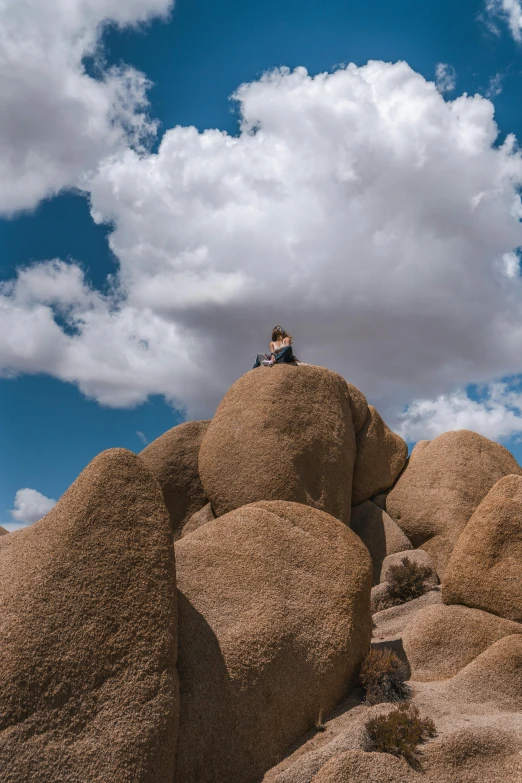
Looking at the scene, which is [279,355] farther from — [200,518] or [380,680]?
[380,680]

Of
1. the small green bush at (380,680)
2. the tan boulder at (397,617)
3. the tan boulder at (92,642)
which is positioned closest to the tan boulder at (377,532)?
the tan boulder at (397,617)

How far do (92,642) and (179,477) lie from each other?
982 cm

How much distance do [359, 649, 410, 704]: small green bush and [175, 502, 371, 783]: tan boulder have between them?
0.19 m

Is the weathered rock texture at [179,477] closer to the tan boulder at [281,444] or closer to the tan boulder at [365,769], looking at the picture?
the tan boulder at [281,444]

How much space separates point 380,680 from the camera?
8.59 metres

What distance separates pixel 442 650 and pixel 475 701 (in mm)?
1642

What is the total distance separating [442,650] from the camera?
10.7 meters

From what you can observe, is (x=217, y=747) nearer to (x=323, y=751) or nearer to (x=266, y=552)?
(x=323, y=751)

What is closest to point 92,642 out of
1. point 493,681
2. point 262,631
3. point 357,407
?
point 262,631

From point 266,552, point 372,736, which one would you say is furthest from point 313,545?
point 372,736

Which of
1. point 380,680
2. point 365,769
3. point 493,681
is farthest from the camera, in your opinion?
point 493,681

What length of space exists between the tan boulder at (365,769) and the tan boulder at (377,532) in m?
8.61

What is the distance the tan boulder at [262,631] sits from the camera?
7.41 meters

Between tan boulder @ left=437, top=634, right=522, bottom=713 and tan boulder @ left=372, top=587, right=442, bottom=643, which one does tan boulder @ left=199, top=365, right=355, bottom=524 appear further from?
tan boulder @ left=437, top=634, right=522, bottom=713
